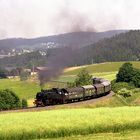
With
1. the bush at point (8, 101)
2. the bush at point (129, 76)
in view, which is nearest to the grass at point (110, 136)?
the bush at point (8, 101)

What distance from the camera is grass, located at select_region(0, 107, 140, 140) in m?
39.4

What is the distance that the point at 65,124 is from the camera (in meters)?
41.4

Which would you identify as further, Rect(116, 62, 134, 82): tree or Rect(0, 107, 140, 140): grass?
Rect(116, 62, 134, 82): tree

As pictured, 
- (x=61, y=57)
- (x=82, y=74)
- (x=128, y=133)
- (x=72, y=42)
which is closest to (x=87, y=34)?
(x=72, y=42)

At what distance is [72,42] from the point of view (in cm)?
6372

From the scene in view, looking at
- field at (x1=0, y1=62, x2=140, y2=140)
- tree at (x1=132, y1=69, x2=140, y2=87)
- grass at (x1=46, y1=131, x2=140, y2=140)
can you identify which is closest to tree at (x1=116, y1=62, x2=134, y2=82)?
tree at (x1=132, y1=69, x2=140, y2=87)

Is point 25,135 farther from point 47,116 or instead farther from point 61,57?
point 61,57

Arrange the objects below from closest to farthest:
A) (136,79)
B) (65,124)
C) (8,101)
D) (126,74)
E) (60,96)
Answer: (65,124) < (60,96) < (8,101) < (136,79) < (126,74)

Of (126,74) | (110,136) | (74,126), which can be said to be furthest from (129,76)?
(110,136)

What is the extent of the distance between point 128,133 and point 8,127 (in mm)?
11586

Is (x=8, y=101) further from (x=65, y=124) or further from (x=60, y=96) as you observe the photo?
(x=65, y=124)

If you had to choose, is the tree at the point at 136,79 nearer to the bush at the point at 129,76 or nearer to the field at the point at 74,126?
the bush at the point at 129,76

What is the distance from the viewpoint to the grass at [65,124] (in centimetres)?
3944

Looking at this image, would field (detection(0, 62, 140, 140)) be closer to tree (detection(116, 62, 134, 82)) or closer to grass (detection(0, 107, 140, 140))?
grass (detection(0, 107, 140, 140))
